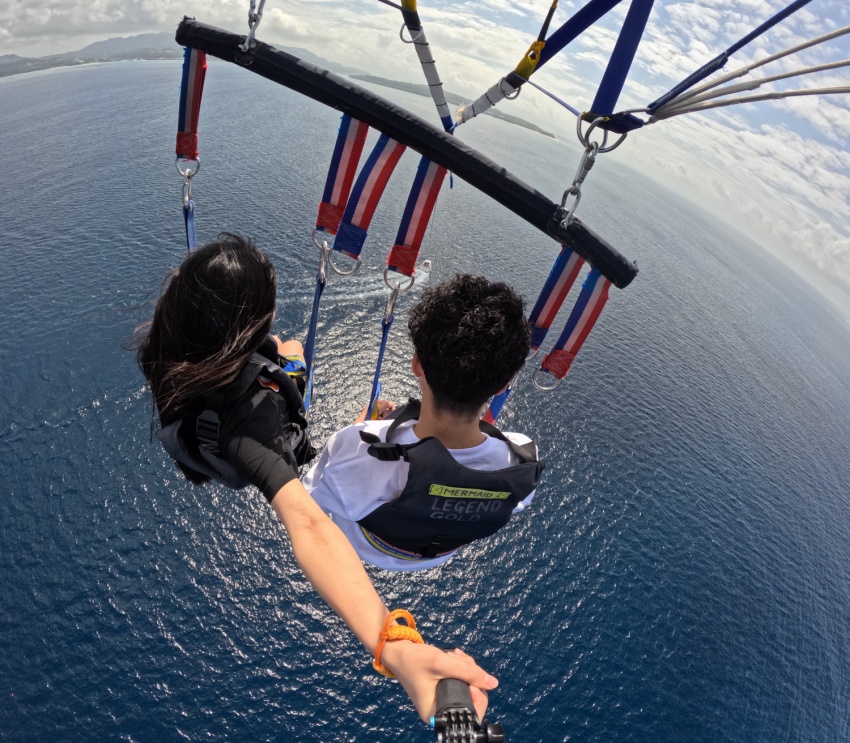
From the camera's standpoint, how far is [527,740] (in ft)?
54.4

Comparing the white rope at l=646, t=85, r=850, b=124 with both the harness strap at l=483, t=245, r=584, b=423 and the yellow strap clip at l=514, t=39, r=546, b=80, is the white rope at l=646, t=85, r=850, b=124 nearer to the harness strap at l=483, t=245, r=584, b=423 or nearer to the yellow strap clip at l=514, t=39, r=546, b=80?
the yellow strap clip at l=514, t=39, r=546, b=80

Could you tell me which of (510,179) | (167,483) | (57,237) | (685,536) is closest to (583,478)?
(685,536)

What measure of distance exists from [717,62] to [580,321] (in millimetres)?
3188

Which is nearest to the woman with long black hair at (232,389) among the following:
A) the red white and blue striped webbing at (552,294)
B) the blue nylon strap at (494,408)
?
the blue nylon strap at (494,408)

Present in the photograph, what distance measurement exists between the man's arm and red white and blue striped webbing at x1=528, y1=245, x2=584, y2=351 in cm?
350

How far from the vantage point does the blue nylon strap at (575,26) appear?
143 inches

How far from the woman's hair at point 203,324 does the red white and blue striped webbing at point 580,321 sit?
12.5 feet

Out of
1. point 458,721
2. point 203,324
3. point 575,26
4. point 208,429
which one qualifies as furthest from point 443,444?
point 575,26

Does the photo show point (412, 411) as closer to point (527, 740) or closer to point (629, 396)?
point (527, 740)

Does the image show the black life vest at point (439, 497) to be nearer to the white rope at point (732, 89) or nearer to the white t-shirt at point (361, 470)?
the white t-shirt at point (361, 470)

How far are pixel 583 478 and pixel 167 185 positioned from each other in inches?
1895

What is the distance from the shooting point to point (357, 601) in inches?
90.7

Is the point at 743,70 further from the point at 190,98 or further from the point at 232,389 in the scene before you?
the point at 190,98

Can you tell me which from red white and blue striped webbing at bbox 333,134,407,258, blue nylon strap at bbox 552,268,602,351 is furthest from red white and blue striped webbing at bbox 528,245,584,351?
red white and blue striped webbing at bbox 333,134,407,258
